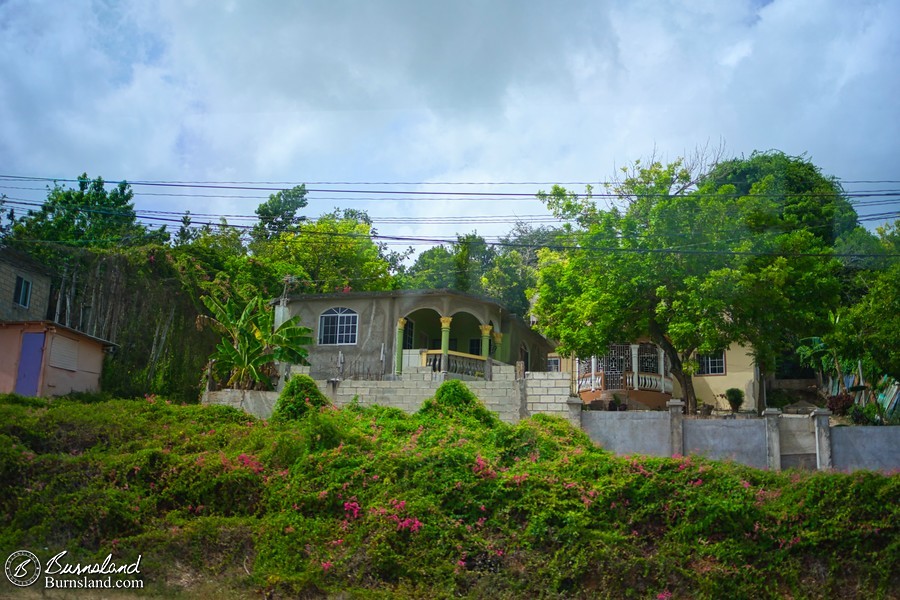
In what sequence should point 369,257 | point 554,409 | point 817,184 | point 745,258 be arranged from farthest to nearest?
point 369,257, point 817,184, point 745,258, point 554,409

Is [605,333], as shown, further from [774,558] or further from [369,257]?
[369,257]

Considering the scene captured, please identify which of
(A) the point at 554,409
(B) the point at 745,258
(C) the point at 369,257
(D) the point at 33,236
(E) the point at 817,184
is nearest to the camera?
(A) the point at 554,409

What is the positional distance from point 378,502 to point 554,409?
5688mm

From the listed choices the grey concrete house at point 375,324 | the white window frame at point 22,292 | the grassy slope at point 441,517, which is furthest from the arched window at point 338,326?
the grassy slope at point 441,517

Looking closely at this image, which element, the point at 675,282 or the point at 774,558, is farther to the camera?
the point at 675,282

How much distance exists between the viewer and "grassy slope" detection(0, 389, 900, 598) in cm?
1352

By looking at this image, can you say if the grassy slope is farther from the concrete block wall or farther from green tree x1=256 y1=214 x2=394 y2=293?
green tree x1=256 y1=214 x2=394 y2=293

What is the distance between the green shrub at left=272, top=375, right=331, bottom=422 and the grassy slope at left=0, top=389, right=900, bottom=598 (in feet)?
5.77

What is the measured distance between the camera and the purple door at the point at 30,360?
2089cm

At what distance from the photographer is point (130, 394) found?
82.8 ft

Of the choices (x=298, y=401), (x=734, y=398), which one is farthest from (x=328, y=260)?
(x=298, y=401)

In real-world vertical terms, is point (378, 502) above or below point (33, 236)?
below

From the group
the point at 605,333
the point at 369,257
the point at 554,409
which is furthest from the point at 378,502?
the point at 369,257

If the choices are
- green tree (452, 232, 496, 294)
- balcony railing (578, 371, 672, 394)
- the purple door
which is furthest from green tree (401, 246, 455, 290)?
the purple door
